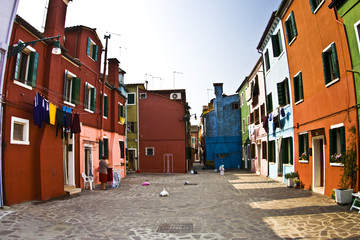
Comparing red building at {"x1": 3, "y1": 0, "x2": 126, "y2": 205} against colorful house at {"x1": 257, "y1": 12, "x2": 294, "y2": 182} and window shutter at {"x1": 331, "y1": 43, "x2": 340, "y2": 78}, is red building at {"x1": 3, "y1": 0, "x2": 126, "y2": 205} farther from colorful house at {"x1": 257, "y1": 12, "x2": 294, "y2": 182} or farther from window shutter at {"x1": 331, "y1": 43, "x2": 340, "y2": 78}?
colorful house at {"x1": 257, "y1": 12, "x2": 294, "y2": 182}

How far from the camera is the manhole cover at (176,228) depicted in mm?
6740

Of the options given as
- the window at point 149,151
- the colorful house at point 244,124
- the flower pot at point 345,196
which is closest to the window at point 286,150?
the flower pot at point 345,196

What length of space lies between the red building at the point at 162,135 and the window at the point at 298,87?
1503 centimetres

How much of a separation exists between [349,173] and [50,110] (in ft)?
32.8

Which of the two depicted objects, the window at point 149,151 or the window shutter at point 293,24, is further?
the window at point 149,151

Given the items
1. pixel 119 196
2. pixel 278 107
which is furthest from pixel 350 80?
pixel 119 196

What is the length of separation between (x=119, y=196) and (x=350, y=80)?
366 inches

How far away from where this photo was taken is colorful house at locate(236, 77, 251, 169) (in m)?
29.3

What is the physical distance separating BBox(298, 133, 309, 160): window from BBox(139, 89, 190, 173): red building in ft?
50.9

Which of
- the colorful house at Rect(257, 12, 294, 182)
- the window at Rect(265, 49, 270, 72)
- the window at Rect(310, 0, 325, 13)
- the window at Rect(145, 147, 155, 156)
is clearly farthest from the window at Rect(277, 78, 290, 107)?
the window at Rect(145, 147, 155, 156)

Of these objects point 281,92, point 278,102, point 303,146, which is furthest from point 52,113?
point 278,102

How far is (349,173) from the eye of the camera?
8773mm

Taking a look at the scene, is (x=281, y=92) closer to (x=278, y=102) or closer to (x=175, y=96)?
(x=278, y=102)

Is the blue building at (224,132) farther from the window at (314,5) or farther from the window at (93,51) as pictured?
the window at (314,5)
